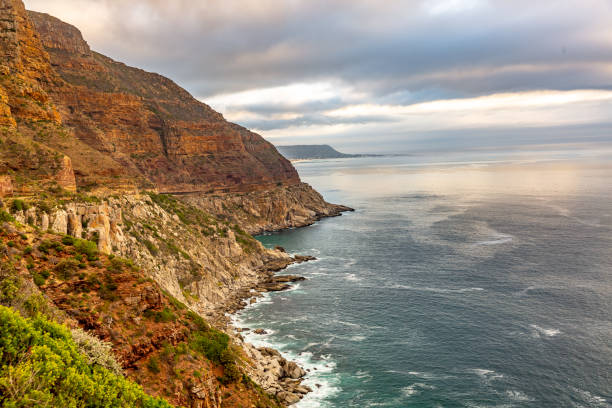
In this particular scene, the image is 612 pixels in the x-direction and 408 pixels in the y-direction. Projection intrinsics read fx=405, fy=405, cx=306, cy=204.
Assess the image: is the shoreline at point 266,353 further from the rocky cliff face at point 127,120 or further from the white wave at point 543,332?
the rocky cliff face at point 127,120

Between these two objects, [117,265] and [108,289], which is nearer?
[108,289]

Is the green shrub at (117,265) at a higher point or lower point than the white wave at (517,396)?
higher

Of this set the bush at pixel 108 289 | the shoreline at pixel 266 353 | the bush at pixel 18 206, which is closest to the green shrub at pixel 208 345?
the bush at pixel 108 289

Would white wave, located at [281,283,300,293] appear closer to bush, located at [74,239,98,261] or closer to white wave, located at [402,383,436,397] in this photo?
white wave, located at [402,383,436,397]

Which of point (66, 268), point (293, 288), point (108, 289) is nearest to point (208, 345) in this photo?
point (108, 289)

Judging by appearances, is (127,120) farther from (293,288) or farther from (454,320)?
(454,320)

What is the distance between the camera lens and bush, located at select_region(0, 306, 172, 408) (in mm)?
18406

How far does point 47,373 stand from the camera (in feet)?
65.6

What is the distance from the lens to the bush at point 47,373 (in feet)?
60.4

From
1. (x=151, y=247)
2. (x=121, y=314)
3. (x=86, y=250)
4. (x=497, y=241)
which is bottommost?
(x=497, y=241)

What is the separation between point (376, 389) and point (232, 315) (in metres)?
39.9

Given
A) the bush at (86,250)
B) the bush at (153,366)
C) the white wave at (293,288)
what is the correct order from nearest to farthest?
the bush at (153,366) < the bush at (86,250) < the white wave at (293,288)

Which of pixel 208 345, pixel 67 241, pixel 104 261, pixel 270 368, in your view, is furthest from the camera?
pixel 270 368

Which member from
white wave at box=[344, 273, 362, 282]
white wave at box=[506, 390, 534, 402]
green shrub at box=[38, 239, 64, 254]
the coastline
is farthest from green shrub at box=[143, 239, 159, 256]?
white wave at box=[506, 390, 534, 402]
